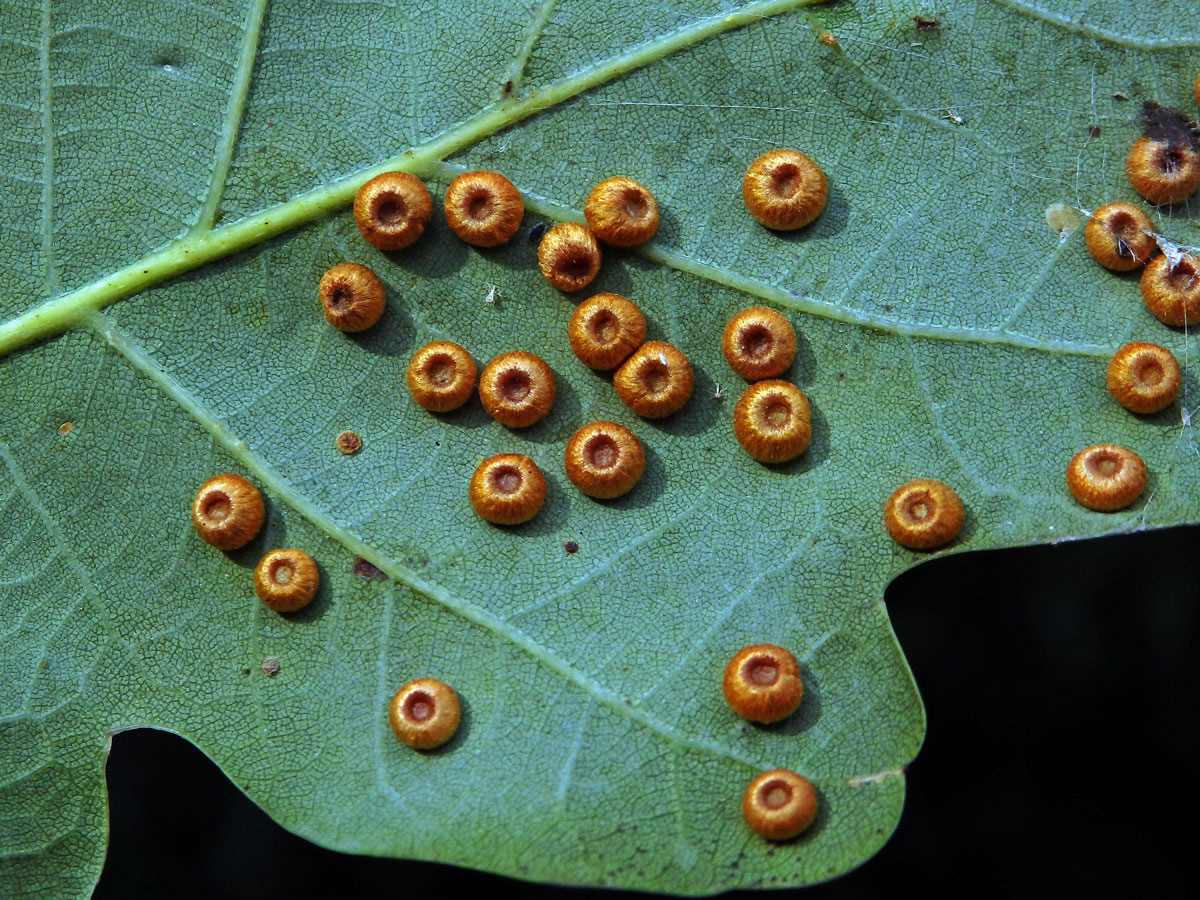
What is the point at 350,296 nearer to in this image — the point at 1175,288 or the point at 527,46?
the point at 527,46

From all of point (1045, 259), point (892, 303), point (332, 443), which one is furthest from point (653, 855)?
point (1045, 259)

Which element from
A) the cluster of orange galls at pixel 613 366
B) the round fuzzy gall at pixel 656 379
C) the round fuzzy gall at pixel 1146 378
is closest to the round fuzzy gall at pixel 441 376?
the cluster of orange galls at pixel 613 366

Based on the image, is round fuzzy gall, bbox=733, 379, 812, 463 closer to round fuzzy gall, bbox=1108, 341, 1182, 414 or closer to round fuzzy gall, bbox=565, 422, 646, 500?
round fuzzy gall, bbox=565, 422, 646, 500

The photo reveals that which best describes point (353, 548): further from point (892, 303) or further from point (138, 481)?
point (892, 303)

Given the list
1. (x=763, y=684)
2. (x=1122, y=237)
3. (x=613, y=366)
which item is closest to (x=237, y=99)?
(x=613, y=366)

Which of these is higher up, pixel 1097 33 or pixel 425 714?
pixel 1097 33

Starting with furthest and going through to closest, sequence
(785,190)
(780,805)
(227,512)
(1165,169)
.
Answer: (1165,169) → (785,190) → (227,512) → (780,805)
